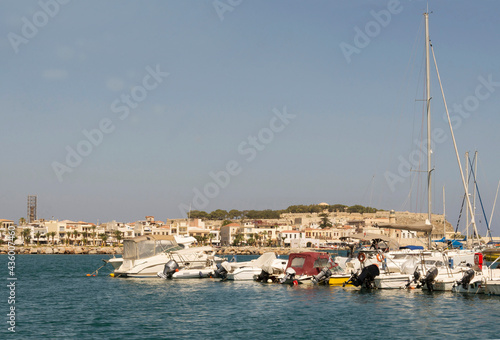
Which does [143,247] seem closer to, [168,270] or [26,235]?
[168,270]

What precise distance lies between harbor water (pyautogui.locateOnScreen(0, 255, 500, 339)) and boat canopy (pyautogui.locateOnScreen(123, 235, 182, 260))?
749 centimetres

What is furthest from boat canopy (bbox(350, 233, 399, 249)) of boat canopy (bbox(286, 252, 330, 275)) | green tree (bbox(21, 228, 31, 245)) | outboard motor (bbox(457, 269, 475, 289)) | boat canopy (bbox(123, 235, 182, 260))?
green tree (bbox(21, 228, 31, 245))

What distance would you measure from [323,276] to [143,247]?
637 inches

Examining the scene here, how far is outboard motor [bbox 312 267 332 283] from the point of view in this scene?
121 ft

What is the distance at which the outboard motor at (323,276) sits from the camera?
36.8 m

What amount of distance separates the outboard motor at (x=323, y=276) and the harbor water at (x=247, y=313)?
3.00 feet

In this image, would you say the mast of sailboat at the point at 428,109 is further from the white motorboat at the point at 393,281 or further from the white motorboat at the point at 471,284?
the white motorboat at the point at 471,284

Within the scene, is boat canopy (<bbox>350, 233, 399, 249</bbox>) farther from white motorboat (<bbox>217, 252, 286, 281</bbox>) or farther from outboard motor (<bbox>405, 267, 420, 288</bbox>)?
outboard motor (<bbox>405, 267, 420, 288</bbox>)

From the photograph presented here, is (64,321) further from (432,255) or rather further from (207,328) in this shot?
(432,255)

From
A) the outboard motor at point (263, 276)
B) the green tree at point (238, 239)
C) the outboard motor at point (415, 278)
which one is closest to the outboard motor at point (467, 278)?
the outboard motor at point (415, 278)

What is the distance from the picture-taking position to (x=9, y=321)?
2466cm

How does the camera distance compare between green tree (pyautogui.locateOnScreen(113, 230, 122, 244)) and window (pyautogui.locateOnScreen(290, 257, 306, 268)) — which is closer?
window (pyautogui.locateOnScreen(290, 257, 306, 268))

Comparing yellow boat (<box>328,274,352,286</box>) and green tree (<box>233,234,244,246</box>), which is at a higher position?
yellow boat (<box>328,274,352,286</box>)

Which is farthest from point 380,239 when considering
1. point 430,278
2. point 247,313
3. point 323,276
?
point 247,313
